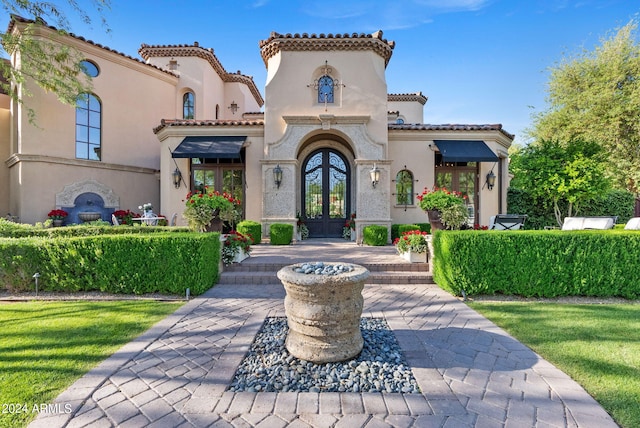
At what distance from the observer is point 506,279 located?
5801 mm

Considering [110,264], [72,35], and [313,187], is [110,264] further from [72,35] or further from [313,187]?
[72,35]

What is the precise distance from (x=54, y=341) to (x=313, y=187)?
10091mm

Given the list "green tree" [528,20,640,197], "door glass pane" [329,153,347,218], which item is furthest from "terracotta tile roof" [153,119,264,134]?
"green tree" [528,20,640,197]

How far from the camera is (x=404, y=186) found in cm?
1276

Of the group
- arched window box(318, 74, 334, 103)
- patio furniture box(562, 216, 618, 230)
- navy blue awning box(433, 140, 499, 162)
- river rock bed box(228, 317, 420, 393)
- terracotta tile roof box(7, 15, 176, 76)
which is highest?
terracotta tile roof box(7, 15, 176, 76)

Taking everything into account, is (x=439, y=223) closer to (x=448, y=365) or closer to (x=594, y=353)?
(x=594, y=353)

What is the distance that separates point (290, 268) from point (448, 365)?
2148 mm

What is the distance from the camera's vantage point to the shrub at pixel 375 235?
1068 cm

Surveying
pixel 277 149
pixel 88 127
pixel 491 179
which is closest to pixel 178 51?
pixel 88 127

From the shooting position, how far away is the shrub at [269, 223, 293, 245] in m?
10.7

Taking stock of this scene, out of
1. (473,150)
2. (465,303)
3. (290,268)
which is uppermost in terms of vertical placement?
(473,150)

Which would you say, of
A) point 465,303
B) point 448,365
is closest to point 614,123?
point 465,303

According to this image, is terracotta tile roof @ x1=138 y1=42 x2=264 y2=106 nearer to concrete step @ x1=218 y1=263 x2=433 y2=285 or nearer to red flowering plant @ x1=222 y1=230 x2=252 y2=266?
red flowering plant @ x1=222 y1=230 x2=252 y2=266

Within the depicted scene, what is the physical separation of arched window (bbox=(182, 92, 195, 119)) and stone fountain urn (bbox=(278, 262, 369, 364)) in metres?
16.5
